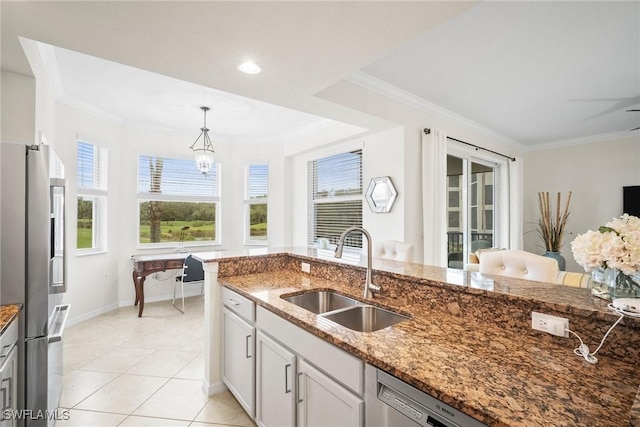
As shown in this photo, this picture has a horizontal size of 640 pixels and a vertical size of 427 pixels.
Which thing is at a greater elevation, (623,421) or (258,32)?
(258,32)

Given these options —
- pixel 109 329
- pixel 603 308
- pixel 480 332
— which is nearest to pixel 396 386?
pixel 480 332

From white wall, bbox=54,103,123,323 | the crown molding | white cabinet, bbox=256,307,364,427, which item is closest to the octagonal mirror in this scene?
the crown molding

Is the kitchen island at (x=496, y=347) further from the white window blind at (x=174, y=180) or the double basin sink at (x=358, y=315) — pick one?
the white window blind at (x=174, y=180)

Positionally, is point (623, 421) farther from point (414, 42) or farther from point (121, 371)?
point (121, 371)

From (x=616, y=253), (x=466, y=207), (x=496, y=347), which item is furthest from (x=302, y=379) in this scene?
(x=466, y=207)

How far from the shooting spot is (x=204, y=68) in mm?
2135

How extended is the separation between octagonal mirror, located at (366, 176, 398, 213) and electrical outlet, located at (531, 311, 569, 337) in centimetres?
231

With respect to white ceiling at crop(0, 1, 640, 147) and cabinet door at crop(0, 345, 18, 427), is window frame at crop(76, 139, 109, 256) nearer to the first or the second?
white ceiling at crop(0, 1, 640, 147)

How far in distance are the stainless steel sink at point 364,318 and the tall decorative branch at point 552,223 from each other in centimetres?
517

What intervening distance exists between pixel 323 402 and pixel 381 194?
2660mm

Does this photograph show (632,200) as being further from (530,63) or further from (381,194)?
(381,194)

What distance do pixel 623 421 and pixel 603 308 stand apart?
49cm

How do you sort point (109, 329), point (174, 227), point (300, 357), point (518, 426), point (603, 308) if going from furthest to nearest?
point (174, 227), point (109, 329), point (300, 357), point (603, 308), point (518, 426)

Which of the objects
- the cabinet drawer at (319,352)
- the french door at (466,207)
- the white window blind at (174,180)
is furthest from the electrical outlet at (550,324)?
the white window blind at (174,180)
